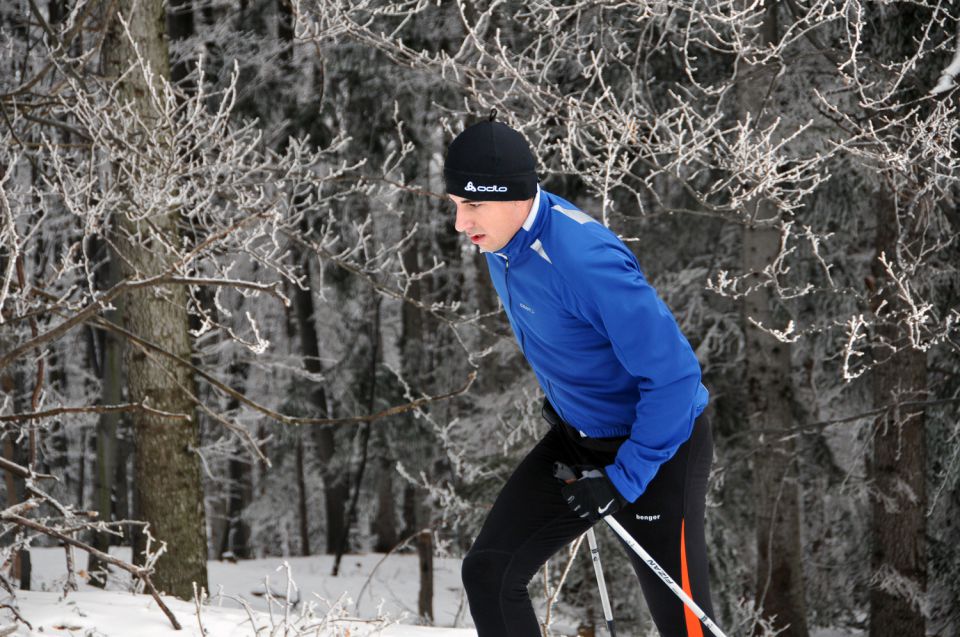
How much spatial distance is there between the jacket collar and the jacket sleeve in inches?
7.6

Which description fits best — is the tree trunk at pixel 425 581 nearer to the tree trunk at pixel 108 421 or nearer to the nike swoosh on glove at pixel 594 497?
the tree trunk at pixel 108 421

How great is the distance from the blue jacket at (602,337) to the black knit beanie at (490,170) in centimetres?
8

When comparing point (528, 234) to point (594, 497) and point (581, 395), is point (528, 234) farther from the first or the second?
point (594, 497)

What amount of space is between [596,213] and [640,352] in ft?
27.0

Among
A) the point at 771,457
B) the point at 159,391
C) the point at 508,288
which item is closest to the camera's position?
the point at 508,288

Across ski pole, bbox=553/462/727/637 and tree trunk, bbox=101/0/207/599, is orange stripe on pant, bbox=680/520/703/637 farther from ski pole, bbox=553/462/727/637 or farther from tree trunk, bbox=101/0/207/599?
tree trunk, bbox=101/0/207/599

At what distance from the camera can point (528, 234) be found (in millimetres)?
2803

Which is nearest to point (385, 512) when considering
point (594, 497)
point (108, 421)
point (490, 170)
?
point (108, 421)

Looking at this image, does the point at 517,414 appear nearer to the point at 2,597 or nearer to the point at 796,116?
the point at 796,116

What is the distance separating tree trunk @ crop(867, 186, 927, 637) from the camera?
895 cm

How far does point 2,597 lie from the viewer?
4277mm

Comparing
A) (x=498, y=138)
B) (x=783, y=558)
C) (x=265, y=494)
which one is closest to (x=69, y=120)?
(x=498, y=138)

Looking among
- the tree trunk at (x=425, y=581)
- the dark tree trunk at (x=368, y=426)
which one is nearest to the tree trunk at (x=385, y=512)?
the dark tree trunk at (x=368, y=426)

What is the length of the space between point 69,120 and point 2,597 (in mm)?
5743
